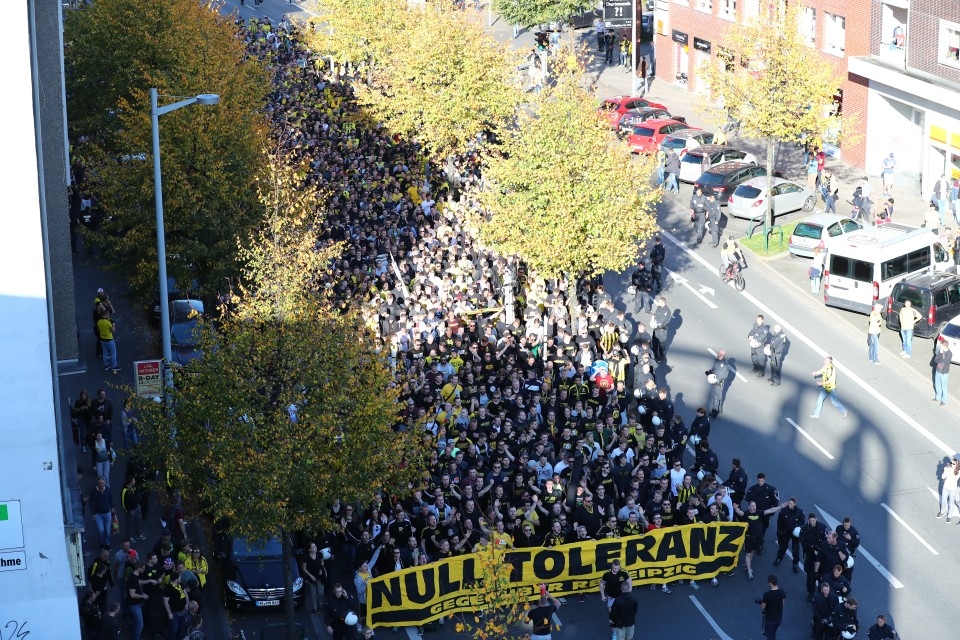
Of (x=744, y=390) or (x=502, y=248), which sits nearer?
(x=744, y=390)

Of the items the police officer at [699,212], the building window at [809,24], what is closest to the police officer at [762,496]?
the police officer at [699,212]

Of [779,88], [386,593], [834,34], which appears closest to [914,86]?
[779,88]

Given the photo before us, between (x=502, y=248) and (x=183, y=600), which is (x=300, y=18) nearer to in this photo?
(x=502, y=248)

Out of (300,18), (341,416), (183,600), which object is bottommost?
(183,600)

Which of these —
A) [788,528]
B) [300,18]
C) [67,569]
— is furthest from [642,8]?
[67,569]

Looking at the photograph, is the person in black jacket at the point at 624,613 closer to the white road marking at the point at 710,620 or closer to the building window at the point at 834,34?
the white road marking at the point at 710,620

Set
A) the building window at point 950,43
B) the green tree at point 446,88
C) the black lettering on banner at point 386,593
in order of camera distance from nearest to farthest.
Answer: the black lettering on banner at point 386,593 < the building window at point 950,43 < the green tree at point 446,88

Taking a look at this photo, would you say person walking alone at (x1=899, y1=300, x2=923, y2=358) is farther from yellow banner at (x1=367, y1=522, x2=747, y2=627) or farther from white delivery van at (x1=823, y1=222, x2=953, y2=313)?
yellow banner at (x1=367, y1=522, x2=747, y2=627)
